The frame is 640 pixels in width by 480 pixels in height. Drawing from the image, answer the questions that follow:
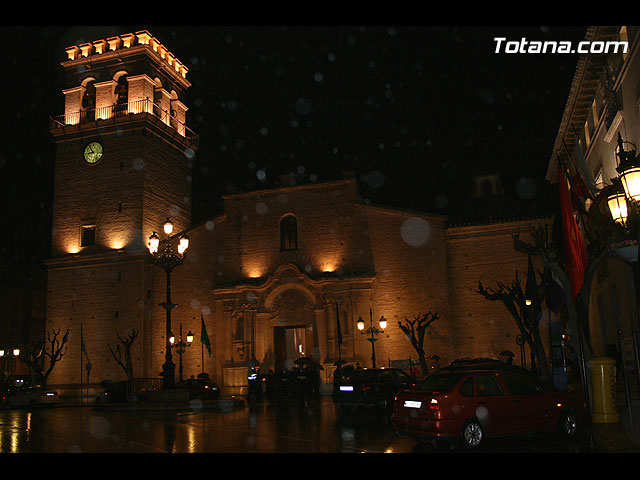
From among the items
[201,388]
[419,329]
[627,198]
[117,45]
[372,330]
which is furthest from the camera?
[117,45]

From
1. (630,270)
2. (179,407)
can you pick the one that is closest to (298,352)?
(179,407)

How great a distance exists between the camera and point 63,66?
4266 centimetres

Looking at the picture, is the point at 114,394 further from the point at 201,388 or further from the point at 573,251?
the point at 573,251

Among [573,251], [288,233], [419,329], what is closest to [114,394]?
[288,233]

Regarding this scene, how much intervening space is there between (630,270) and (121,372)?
2966cm

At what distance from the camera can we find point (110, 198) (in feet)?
132

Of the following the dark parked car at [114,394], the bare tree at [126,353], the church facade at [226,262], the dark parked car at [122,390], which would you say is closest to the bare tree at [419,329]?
the church facade at [226,262]

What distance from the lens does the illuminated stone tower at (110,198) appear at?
128 feet

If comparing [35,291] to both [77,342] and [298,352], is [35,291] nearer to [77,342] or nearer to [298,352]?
[77,342]

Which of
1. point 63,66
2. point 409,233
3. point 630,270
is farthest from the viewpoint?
point 63,66

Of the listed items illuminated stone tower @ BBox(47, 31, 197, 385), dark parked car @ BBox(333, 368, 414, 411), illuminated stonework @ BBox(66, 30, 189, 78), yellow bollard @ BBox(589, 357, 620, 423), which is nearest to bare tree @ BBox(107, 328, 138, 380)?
illuminated stone tower @ BBox(47, 31, 197, 385)

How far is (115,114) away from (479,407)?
1363 inches

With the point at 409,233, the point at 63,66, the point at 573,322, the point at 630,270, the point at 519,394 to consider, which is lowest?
the point at 519,394

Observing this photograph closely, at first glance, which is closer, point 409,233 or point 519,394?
point 519,394
